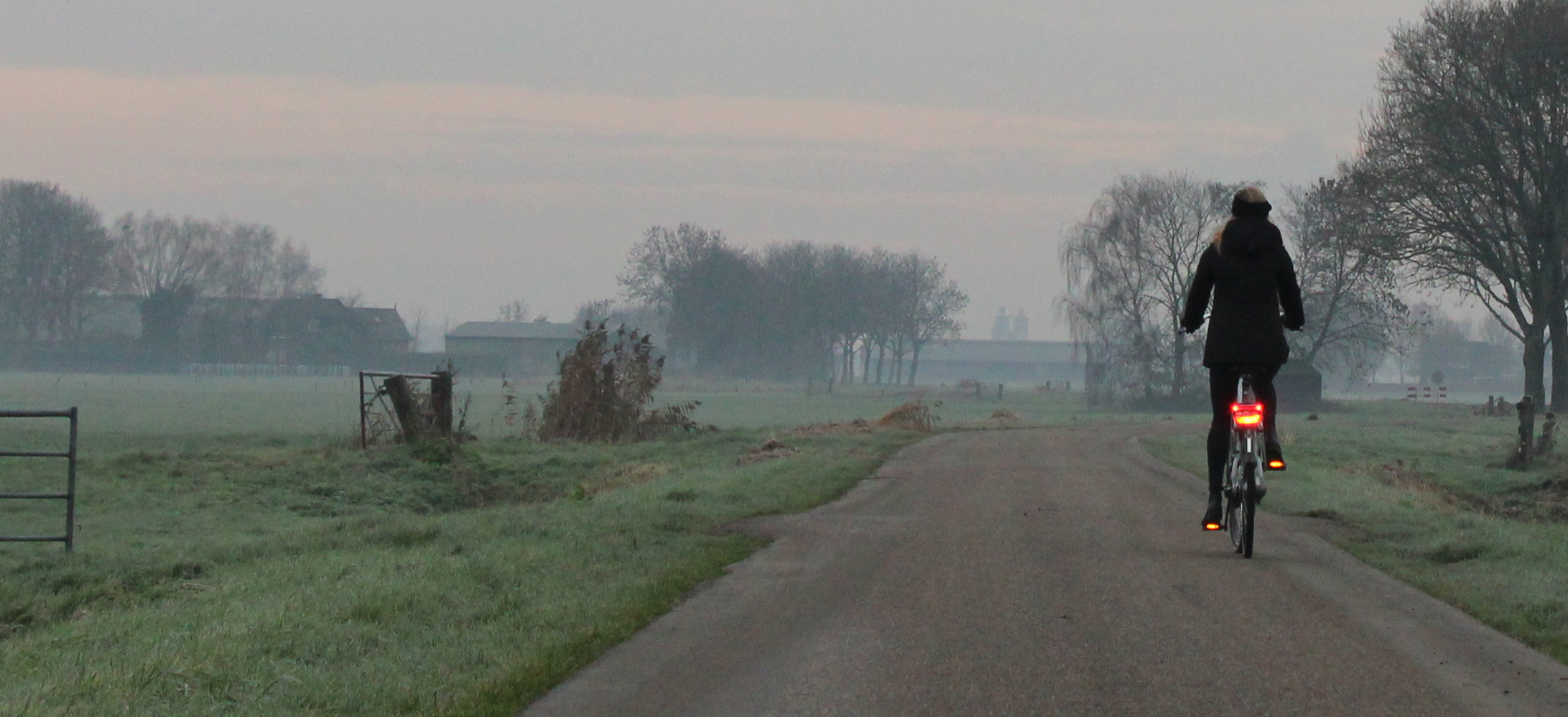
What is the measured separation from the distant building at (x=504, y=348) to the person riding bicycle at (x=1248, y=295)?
13875 centimetres

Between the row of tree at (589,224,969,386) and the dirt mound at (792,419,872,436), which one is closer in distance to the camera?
the dirt mound at (792,419,872,436)

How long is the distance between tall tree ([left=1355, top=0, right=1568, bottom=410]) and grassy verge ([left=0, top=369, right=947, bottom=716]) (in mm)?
29430

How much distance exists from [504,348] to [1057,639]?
154836 millimetres

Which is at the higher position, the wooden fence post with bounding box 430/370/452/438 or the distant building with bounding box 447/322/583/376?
the distant building with bounding box 447/322/583/376

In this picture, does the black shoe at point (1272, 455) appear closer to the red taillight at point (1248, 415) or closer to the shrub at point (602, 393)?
the red taillight at point (1248, 415)

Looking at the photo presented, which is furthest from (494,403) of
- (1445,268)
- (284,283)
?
(284,283)

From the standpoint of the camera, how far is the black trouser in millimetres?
9820

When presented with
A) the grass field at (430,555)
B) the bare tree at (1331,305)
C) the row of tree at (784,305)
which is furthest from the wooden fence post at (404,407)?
the row of tree at (784,305)

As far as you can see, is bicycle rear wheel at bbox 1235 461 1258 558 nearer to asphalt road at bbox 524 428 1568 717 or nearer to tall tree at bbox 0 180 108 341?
asphalt road at bbox 524 428 1568 717

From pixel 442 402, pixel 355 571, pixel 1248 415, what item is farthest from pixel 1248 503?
pixel 442 402

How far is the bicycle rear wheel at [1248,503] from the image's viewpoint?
9.75m

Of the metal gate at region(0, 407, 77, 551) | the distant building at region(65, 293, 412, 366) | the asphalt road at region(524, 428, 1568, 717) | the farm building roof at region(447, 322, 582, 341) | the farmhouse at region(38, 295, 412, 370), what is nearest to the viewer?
the asphalt road at region(524, 428, 1568, 717)

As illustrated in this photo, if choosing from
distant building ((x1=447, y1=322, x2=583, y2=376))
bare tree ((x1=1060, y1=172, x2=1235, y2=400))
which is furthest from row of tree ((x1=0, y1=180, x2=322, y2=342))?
bare tree ((x1=1060, y1=172, x2=1235, y2=400))

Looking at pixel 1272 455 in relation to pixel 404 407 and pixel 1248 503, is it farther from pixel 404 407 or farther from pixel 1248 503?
pixel 404 407
